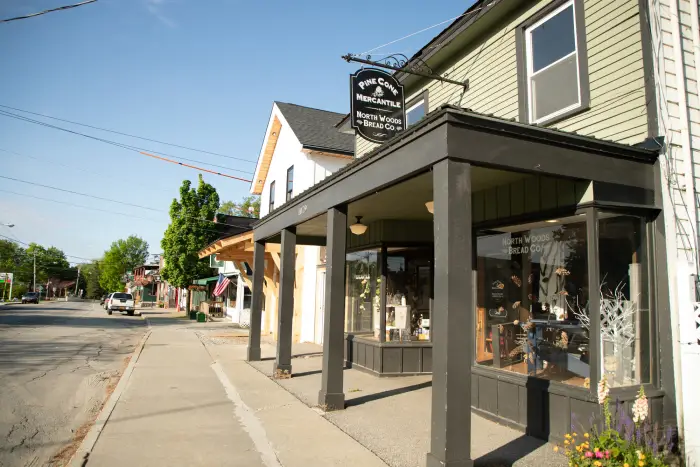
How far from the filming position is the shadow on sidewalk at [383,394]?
740 centimetres

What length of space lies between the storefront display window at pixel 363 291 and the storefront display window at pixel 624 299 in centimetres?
538

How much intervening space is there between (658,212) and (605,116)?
1346 millimetres

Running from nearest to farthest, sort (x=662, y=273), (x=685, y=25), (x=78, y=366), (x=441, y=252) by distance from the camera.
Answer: (x=441, y=252) → (x=662, y=273) → (x=685, y=25) → (x=78, y=366)

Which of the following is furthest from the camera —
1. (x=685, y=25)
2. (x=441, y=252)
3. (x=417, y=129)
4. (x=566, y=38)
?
(x=566, y=38)

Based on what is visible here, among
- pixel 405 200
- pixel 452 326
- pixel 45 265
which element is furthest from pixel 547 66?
pixel 45 265

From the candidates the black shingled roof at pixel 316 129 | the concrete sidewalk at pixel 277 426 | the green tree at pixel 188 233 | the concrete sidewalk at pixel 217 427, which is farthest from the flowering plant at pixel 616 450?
the green tree at pixel 188 233

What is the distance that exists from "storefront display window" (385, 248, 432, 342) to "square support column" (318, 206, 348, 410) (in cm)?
290

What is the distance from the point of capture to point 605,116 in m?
5.94

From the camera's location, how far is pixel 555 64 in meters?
6.94

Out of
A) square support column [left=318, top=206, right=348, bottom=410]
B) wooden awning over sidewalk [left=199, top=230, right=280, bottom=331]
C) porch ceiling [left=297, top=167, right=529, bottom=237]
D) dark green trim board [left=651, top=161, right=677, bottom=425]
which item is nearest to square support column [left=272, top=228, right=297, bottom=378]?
porch ceiling [left=297, top=167, right=529, bottom=237]

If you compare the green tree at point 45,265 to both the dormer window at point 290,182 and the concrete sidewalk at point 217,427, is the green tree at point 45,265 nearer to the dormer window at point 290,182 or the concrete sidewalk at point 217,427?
the dormer window at point 290,182

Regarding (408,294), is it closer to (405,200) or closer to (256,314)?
(405,200)

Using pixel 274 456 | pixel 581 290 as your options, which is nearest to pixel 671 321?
pixel 581 290

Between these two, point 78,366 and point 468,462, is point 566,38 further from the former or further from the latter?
point 78,366
